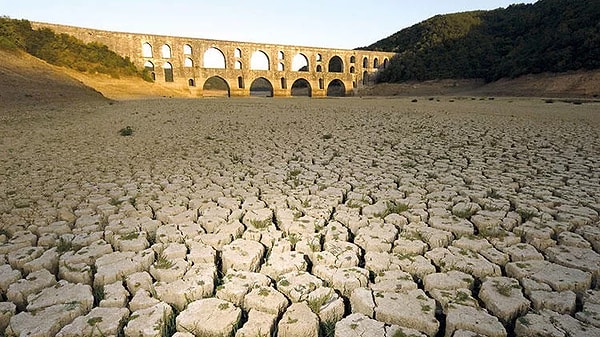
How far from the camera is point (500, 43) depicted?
1677 inches

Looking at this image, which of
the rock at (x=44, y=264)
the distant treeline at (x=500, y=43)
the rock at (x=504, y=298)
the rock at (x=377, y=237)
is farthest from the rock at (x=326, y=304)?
the distant treeline at (x=500, y=43)

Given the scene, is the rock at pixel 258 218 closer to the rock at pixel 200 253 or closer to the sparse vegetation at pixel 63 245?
the rock at pixel 200 253

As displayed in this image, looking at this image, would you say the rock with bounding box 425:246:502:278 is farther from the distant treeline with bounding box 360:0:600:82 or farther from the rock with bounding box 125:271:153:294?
the distant treeline with bounding box 360:0:600:82

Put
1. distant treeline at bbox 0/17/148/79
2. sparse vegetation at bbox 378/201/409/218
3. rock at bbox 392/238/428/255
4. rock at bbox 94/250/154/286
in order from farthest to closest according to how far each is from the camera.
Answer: distant treeline at bbox 0/17/148/79, sparse vegetation at bbox 378/201/409/218, rock at bbox 392/238/428/255, rock at bbox 94/250/154/286

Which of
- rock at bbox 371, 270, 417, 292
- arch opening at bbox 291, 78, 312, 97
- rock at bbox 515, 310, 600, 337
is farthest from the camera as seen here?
arch opening at bbox 291, 78, 312, 97

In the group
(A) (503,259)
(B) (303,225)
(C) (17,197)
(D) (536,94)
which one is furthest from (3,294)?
(D) (536,94)

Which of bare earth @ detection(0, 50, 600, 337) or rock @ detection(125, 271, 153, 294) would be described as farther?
rock @ detection(125, 271, 153, 294)

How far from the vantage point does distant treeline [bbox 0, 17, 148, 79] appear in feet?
85.1

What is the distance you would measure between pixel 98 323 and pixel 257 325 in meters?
0.71

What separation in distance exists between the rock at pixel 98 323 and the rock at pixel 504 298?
67.2 inches

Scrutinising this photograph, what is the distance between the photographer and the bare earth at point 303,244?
152cm

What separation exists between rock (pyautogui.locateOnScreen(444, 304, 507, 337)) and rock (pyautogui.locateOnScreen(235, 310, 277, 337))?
767 millimetres

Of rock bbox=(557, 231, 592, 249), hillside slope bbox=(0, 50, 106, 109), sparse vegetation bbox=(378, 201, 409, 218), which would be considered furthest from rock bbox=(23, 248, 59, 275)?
hillside slope bbox=(0, 50, 106, 109)

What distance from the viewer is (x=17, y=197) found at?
10.7 feet
